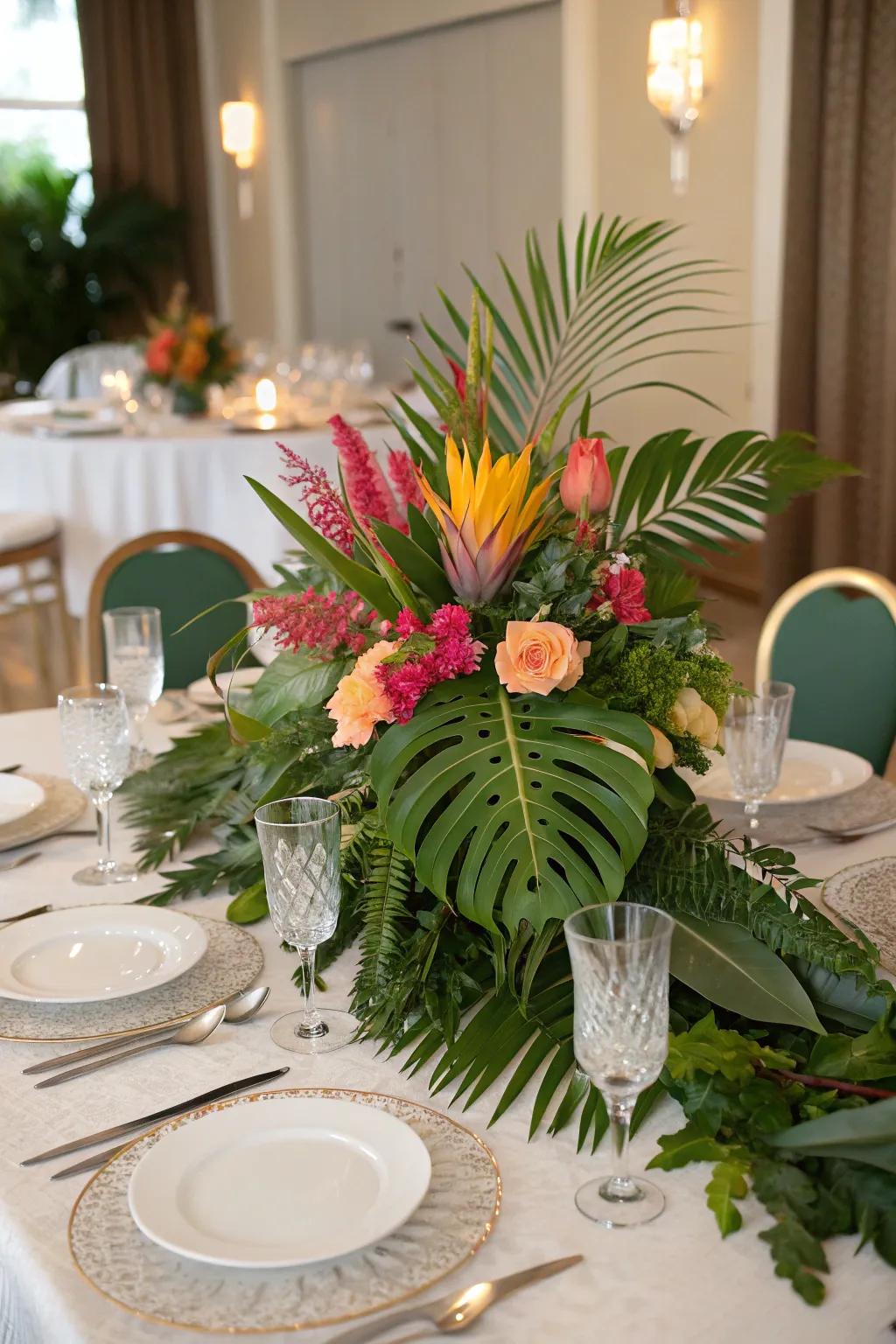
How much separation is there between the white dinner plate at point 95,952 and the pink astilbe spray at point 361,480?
1.40 ft

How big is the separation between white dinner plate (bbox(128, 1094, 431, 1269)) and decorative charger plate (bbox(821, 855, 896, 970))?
0.51 metres

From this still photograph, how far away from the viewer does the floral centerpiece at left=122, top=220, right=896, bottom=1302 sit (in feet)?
3.10

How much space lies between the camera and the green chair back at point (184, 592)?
2420 millimetres

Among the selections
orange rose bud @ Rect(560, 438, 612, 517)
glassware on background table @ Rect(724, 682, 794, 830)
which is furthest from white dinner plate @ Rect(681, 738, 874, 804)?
orange rose bud @ Rect(560, 438, 612, 517)

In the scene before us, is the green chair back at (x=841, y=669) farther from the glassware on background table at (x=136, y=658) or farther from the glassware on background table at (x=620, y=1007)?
the glassware on background table at (x=620, y=1007)

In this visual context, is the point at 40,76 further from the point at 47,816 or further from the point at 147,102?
the point at 47,816

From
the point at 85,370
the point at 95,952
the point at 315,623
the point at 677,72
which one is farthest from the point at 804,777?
the point at 85,370

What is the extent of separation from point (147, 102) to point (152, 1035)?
23.7 ft

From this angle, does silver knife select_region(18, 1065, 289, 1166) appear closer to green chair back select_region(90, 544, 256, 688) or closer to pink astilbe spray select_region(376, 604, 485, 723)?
pink astilbe spray select_region(376, 604, 485, 723)

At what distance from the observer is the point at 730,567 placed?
581cm

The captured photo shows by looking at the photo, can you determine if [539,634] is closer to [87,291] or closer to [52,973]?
[52,973]

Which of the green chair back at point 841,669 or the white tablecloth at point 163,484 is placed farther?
the white tablecloth at point 163,484

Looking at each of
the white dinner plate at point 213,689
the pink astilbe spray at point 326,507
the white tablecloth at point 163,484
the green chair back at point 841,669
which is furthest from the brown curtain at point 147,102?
the pink astilbe spray at point 326,507

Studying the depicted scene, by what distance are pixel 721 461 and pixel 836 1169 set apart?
0.91 meters
